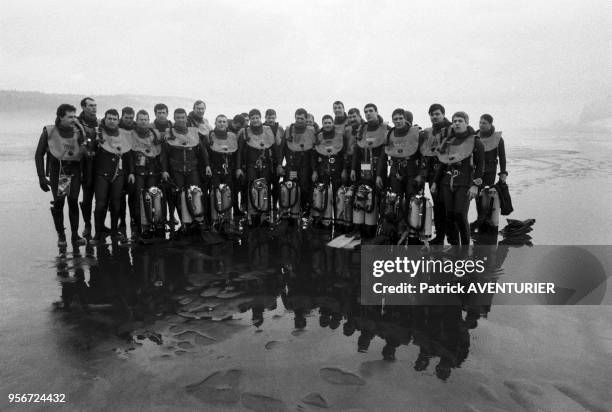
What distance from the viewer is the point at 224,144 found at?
829 centimetres

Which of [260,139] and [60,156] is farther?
[260,139]

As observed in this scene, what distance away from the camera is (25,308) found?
5074 mm

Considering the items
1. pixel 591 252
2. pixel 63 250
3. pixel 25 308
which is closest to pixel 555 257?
pixel 591 252

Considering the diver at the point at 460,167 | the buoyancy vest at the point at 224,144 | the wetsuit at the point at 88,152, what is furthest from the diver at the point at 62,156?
the diver at the point at 460,167

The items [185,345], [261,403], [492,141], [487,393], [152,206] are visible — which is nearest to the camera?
[261,403]

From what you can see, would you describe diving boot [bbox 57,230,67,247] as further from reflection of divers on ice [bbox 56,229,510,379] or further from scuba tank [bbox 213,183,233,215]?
scuba tank [bbox 213,183,233,215]

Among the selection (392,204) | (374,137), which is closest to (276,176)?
(374,137)

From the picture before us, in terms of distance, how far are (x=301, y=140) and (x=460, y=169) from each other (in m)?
3.15

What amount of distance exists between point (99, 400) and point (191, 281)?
2609mm

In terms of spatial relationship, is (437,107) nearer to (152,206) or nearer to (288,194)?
(288,194)

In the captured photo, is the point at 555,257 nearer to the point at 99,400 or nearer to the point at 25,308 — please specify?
the point at 99,400

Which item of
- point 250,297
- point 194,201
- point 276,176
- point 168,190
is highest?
point 276,176

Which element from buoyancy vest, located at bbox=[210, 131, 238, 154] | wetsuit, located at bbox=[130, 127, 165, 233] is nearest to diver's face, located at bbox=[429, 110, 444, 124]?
buoyancy vest, located at bbox=[210, 131, 238, 154]

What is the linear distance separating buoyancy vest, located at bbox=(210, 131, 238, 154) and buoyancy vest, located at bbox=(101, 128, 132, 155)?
4.78 feet
